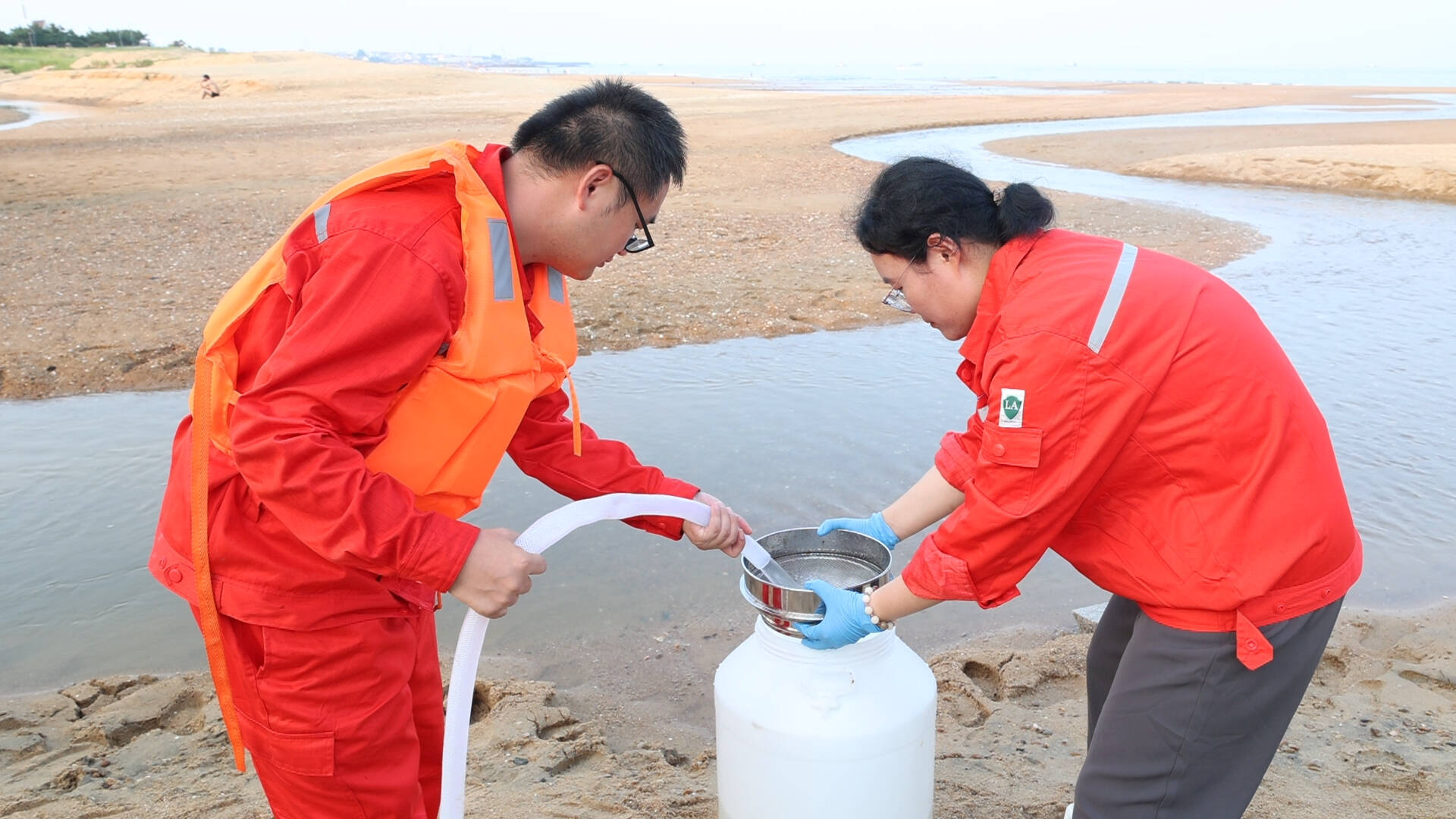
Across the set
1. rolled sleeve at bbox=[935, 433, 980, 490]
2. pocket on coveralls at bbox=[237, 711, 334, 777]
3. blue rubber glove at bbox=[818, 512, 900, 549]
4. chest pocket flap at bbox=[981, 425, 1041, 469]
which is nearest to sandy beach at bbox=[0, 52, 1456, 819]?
rolled sleeve at bbox=[935, 433, 980, 490]

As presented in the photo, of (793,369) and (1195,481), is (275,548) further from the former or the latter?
(793,369)

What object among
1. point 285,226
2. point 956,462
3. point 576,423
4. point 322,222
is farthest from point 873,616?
point 285,226

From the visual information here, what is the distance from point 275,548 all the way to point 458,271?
665 millimetres

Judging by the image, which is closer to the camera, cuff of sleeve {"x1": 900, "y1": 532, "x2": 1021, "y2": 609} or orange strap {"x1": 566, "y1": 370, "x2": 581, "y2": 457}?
cuff of sleeve {"x1": 900, "y1": 532, "x2": 1021, "y2": 609}

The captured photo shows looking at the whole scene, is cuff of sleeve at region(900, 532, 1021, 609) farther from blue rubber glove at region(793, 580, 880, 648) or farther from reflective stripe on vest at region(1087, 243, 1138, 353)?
reflective stripe on vest at region(1087, 243, 1138, 353)

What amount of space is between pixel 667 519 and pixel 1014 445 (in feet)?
3.47

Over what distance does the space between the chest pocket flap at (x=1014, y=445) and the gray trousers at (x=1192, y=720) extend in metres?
0.52

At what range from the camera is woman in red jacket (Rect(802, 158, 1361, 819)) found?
2.00 meters

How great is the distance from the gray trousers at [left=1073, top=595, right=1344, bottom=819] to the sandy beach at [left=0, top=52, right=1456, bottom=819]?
934 mm

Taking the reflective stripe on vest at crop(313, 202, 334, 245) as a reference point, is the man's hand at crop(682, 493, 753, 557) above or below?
below

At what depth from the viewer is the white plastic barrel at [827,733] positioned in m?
2.43

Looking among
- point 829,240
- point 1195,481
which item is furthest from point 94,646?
point 829,240

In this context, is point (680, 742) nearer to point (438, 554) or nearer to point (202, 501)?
point (438, 554)

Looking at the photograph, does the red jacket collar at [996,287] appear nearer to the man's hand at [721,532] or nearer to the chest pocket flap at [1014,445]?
the chest pocket flap at [1014,445]
